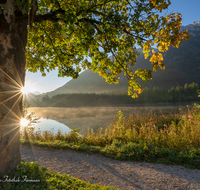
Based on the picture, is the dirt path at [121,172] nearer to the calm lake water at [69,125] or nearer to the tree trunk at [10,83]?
the tree trunk at [10,83]

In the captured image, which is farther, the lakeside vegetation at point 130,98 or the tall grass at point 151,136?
the lakeside vegetation at point 130,98

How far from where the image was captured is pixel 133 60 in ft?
17.8

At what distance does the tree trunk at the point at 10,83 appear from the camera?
282 cm

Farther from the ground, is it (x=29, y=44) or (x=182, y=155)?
(x=29, y=44)

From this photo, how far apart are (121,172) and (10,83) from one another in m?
4.35

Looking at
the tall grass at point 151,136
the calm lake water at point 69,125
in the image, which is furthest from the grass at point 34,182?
the calm lake water at point 69,125

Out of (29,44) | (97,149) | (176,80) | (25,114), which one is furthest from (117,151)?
(176,80)

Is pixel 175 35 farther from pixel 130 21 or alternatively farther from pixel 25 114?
pixel 25 114

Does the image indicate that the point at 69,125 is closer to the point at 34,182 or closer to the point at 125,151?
the point at 125,151

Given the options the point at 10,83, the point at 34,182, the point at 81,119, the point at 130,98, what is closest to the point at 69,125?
the point at 81,119

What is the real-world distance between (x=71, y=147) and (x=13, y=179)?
429cm

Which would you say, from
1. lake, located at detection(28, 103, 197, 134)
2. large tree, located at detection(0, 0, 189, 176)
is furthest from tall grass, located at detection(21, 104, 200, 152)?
large tree, located at detection(0, 0, 189, 176)

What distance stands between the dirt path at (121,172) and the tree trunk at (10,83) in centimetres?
220

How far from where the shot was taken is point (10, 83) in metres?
3.01
